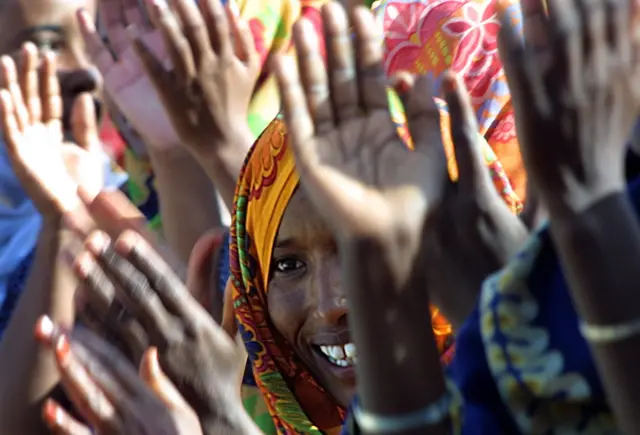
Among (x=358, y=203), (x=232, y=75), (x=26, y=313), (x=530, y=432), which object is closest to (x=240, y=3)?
(x=232, y=75)

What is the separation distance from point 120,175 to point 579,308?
160 centimetres

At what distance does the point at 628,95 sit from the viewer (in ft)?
3.05

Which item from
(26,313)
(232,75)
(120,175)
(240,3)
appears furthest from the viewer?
(240,3)

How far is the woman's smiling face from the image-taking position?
1709 mm

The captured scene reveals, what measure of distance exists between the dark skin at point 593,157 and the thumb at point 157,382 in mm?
620

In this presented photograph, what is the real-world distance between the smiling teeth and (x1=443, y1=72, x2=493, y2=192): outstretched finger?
1.39 feet

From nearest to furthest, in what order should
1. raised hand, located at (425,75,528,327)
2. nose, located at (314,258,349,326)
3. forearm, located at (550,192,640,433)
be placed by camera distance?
1. forearm, located at (550,192,640,433)
2. raised hand, located at (425,75,528,327)
3. nose, located at (314,258,349,326)

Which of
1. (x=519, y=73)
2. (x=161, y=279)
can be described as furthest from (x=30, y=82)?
(x=519, y=73)

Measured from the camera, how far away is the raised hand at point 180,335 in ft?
4.63

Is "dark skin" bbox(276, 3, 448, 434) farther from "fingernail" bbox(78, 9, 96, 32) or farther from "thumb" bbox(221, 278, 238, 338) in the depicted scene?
"fingernail" bbox(78, 9, 96, 32)

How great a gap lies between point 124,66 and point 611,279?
174 cm

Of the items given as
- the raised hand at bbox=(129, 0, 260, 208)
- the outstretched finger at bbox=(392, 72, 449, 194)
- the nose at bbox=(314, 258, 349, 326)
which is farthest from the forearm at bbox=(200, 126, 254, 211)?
the outstretched finger at bbox=(392, 72, 449, 194)

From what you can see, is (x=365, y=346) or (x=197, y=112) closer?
(x=365, y=346)

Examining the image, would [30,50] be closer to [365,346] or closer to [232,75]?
[232,75]
